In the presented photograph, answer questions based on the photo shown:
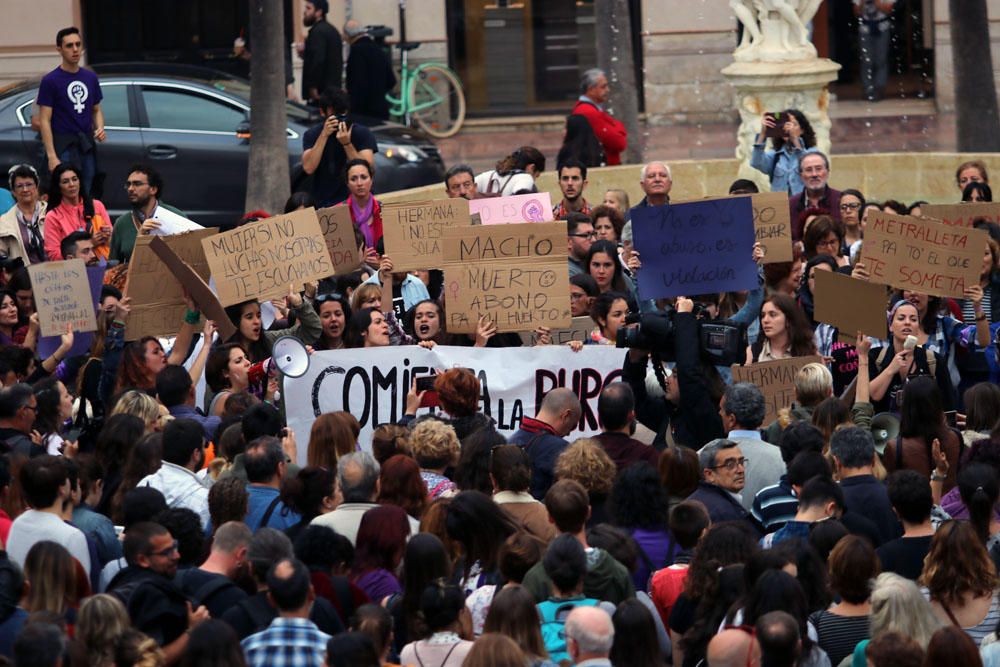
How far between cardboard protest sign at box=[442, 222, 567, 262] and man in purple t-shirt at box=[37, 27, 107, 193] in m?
5.09

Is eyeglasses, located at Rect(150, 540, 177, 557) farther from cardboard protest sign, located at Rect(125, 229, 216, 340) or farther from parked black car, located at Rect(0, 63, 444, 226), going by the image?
parked black car, located at Rect(0, 63, 444, 226)

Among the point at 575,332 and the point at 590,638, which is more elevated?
the point at 575,332

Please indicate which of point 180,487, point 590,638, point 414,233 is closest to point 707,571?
point 590,638

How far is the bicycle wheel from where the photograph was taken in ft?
76.8

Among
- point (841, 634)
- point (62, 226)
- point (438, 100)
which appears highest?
point (438, 100)

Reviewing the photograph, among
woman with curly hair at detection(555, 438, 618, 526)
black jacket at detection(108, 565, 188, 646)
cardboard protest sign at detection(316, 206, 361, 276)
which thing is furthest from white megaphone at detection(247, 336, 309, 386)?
black jacket at detection(108, 565, 188, 646)

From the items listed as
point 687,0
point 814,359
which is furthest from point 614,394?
point 687,0

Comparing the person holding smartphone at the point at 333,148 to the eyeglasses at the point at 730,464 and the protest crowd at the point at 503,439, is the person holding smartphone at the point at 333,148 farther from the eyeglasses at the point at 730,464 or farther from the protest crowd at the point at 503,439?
the eyeglasses at the point at 730,464

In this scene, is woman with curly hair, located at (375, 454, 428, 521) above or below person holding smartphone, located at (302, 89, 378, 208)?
below

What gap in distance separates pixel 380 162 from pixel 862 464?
9524 millimetres

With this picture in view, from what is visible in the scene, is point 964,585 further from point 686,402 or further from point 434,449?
point 686,402

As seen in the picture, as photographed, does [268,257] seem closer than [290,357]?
No

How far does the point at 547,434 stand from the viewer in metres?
7.86

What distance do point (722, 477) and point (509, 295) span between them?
2.54m
